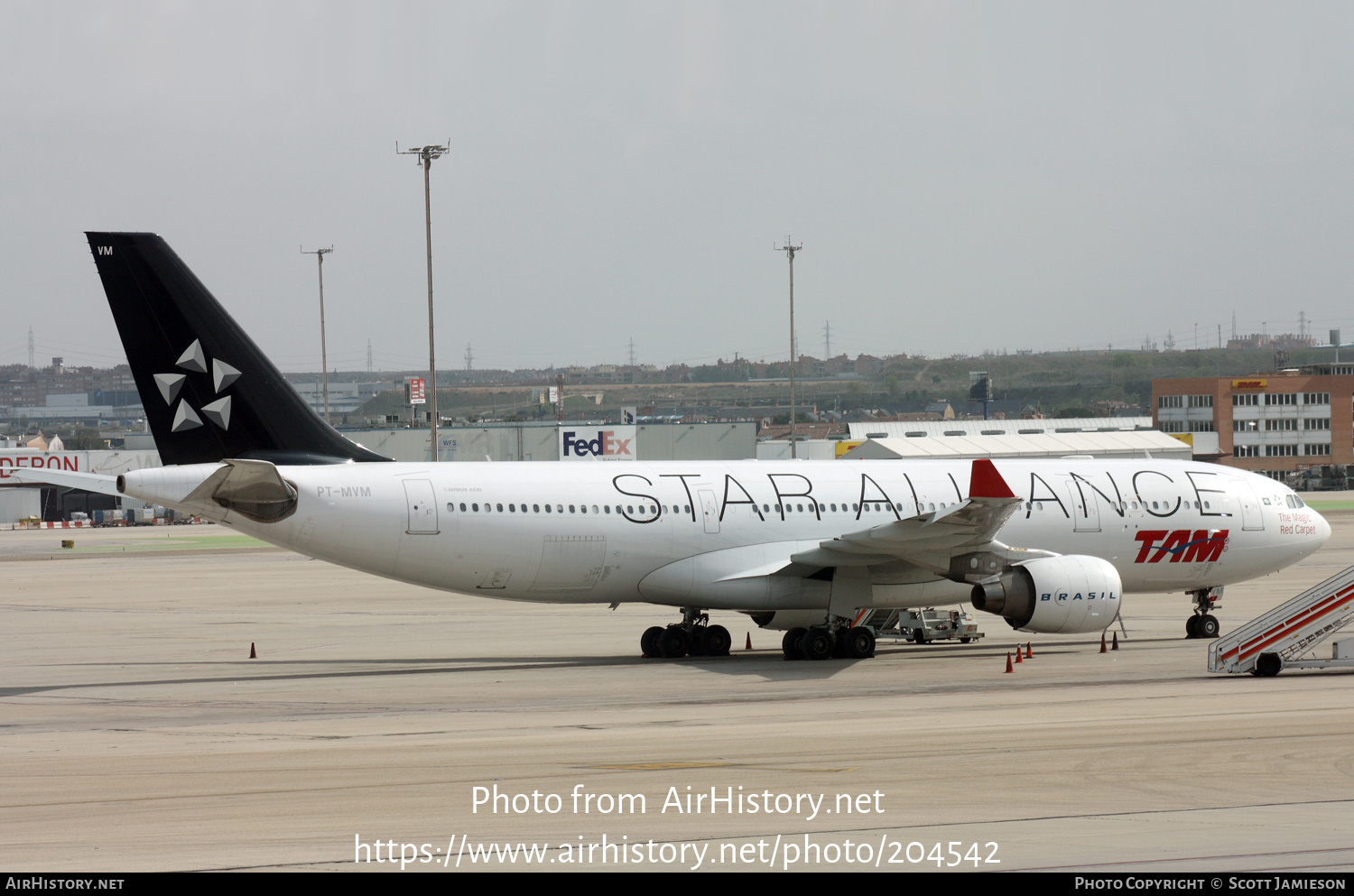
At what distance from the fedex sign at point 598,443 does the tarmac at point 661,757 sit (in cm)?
5343

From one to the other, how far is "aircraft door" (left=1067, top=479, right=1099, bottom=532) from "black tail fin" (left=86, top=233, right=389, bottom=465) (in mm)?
14584

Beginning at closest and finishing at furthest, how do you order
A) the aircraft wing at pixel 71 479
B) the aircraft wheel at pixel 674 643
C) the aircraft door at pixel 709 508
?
the aircraft wing at pixel 71 479, the aircraft door at pixel 709 508, the aircraft wheel at pixel 674 643

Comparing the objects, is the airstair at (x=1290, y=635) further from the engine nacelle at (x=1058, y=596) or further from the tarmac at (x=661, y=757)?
the engine nacelle at (x=1058, y=596)

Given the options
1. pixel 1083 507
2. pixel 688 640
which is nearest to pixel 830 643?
pixel 688 640

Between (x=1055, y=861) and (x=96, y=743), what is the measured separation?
39.1 feet

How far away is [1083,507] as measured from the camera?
92.0 feet

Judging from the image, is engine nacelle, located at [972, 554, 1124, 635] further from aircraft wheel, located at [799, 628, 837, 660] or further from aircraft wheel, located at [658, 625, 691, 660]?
aircraft wheel, located at [658, 625, 691, 660]

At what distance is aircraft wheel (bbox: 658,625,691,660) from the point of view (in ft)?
86.3

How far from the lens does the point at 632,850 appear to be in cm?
1079

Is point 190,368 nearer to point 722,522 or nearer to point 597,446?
point 722,522

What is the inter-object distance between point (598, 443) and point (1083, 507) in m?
57.7

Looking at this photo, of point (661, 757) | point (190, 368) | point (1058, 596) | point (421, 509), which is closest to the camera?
point (661, 757)

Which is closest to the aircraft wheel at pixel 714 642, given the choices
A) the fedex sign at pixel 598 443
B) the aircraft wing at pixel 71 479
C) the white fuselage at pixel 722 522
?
the white fuselage at pixel 722 522

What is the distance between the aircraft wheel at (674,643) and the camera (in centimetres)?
2630
